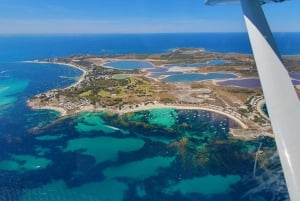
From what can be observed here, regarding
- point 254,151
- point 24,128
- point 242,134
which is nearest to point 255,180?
point 254,151

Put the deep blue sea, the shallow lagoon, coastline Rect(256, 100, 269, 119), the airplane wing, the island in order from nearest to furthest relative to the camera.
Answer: the airplane wing, the deep blue sea, the shallow lagoon, coastline Rect(256, 100, 269, 119), the island

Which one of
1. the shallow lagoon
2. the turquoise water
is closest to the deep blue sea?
the shallow lagoon

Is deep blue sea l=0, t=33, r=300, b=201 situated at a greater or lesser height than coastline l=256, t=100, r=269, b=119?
lesser

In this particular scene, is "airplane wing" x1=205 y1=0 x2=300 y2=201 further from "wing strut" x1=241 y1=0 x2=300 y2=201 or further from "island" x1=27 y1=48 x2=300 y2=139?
"island" x1=27 y1=48 x2=300 y2=139

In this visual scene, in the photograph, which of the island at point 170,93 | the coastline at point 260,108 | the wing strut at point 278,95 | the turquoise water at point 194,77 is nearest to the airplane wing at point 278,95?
the wing strut at point 278,95

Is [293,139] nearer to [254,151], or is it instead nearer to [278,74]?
[278,74]

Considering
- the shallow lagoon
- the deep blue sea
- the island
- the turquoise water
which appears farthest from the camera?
the turquoise water

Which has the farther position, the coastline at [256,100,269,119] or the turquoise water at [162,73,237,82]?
the turquoise water at [162,73,237,82]

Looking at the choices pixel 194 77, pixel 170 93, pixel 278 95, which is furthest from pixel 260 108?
pixel 278 95
